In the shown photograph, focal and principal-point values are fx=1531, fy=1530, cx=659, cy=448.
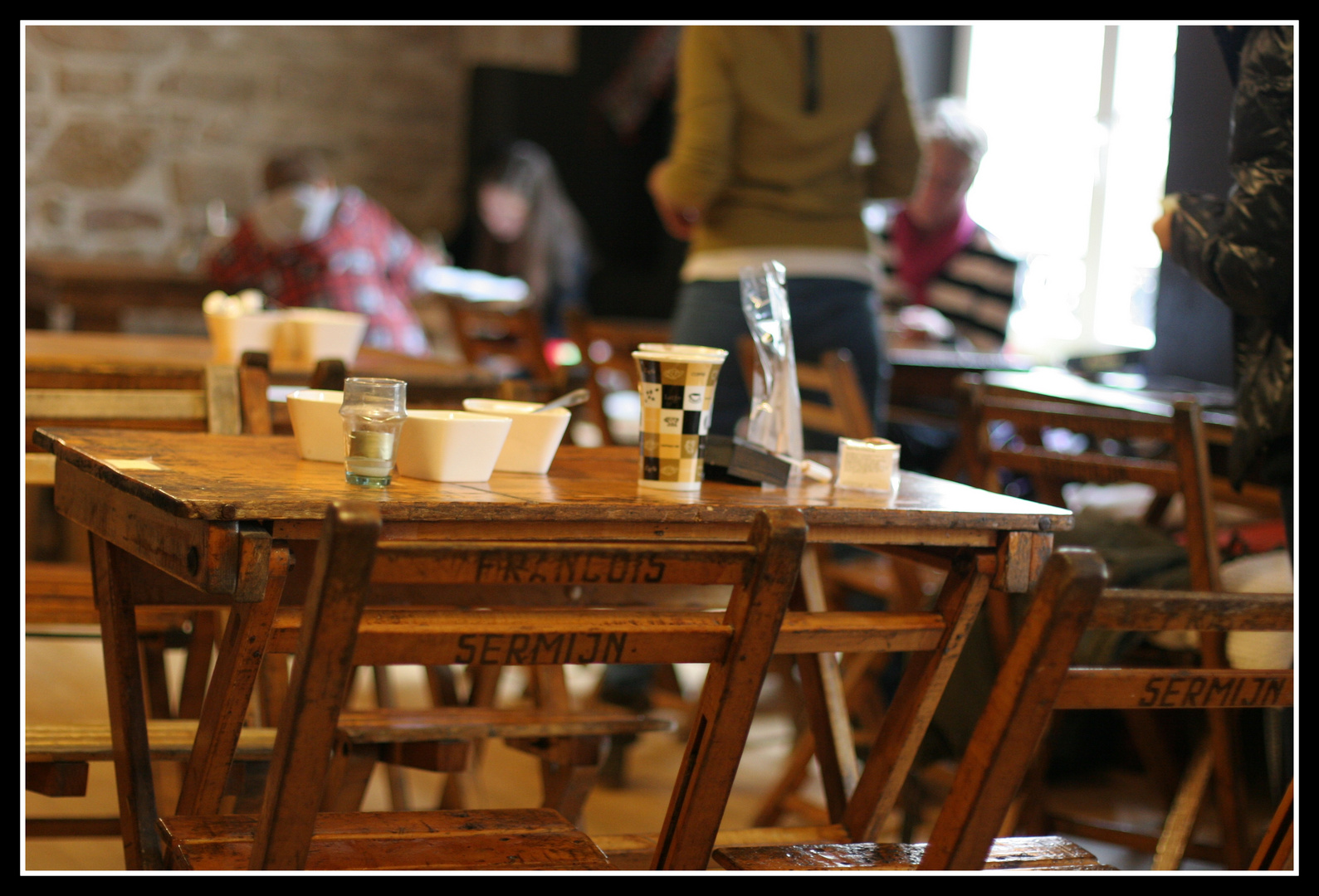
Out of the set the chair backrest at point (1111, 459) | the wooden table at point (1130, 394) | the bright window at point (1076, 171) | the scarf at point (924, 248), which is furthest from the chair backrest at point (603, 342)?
the bright window at point (1076, 171)

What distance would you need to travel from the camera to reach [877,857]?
4.57 ft

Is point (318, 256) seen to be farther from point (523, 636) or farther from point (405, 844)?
point (523, 636)

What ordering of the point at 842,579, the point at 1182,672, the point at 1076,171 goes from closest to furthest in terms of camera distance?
the point at 1182,672 → the point at 842,579 → the point at 1076,171

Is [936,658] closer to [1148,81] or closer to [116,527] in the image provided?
[116,527]

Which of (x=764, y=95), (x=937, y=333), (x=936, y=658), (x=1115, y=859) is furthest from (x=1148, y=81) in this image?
(x=936, y=658)

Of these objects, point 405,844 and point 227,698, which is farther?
point 227,698

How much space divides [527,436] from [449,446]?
140mm

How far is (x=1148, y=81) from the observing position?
5.71m

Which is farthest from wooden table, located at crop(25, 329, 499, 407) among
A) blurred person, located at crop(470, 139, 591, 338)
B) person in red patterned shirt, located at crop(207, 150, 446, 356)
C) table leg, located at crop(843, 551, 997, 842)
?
blurred person, located at crop(470, 139, 591, 338)

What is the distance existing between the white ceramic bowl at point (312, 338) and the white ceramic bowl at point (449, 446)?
1202mm

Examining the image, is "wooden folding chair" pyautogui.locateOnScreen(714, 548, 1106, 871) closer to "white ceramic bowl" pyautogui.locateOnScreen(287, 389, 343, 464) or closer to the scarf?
"white ceramic bowl" pyautogui.locateOnScreen(287, 389, 343, 464)

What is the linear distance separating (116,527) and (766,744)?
6.60 feet

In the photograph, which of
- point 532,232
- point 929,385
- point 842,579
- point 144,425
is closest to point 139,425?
point 144,425

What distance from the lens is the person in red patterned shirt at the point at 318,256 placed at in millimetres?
4602
